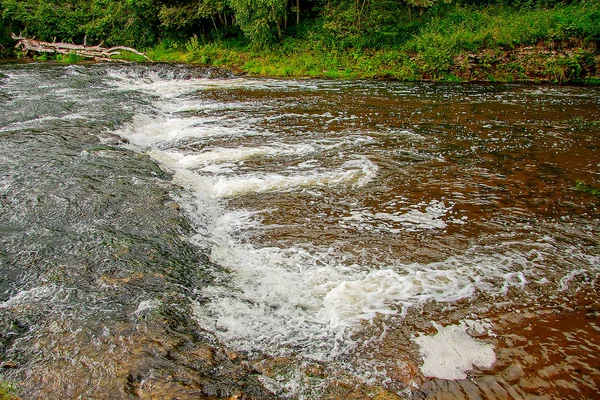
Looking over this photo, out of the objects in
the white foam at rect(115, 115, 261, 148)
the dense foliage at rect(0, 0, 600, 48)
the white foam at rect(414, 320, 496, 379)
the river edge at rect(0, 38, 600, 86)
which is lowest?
the white foam at rect(115, 115, 261, 148)

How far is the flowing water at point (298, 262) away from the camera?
10.6ft

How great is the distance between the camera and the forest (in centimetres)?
1759

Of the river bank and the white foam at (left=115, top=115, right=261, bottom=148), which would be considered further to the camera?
the river bank

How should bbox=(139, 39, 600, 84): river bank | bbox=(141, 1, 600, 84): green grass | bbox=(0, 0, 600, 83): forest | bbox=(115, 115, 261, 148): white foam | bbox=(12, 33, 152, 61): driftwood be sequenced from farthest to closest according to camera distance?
bbox=(12, 33, 152, 61): driftwood
bbox=(0, 0, 600, 83): forest
bbox=(141, 1, 600, 84): green grass
bbox=(139, 39, 600, 84): river bank
bbox=(115, 115, 261, 148): white foam

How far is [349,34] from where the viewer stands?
22.9 m

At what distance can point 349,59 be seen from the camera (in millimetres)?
22203

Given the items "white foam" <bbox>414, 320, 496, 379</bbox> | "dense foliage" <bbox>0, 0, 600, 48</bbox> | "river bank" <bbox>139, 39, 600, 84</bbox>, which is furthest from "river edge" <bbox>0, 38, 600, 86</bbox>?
"white foam" <bbox>414, 320, 496, 379</bbox>

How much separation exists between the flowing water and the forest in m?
9.33

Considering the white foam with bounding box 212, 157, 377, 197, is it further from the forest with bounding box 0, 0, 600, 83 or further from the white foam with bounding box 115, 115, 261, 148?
the forest with bounding box 0, 0, 600, 83

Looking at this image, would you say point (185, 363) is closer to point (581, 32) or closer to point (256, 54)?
point (581, 32)

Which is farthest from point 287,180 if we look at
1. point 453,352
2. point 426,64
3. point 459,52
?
point 459,52

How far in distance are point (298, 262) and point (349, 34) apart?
21.0 meters

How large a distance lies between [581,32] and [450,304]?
60.6 feet

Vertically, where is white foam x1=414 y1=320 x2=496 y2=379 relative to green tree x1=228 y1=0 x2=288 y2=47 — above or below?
below
